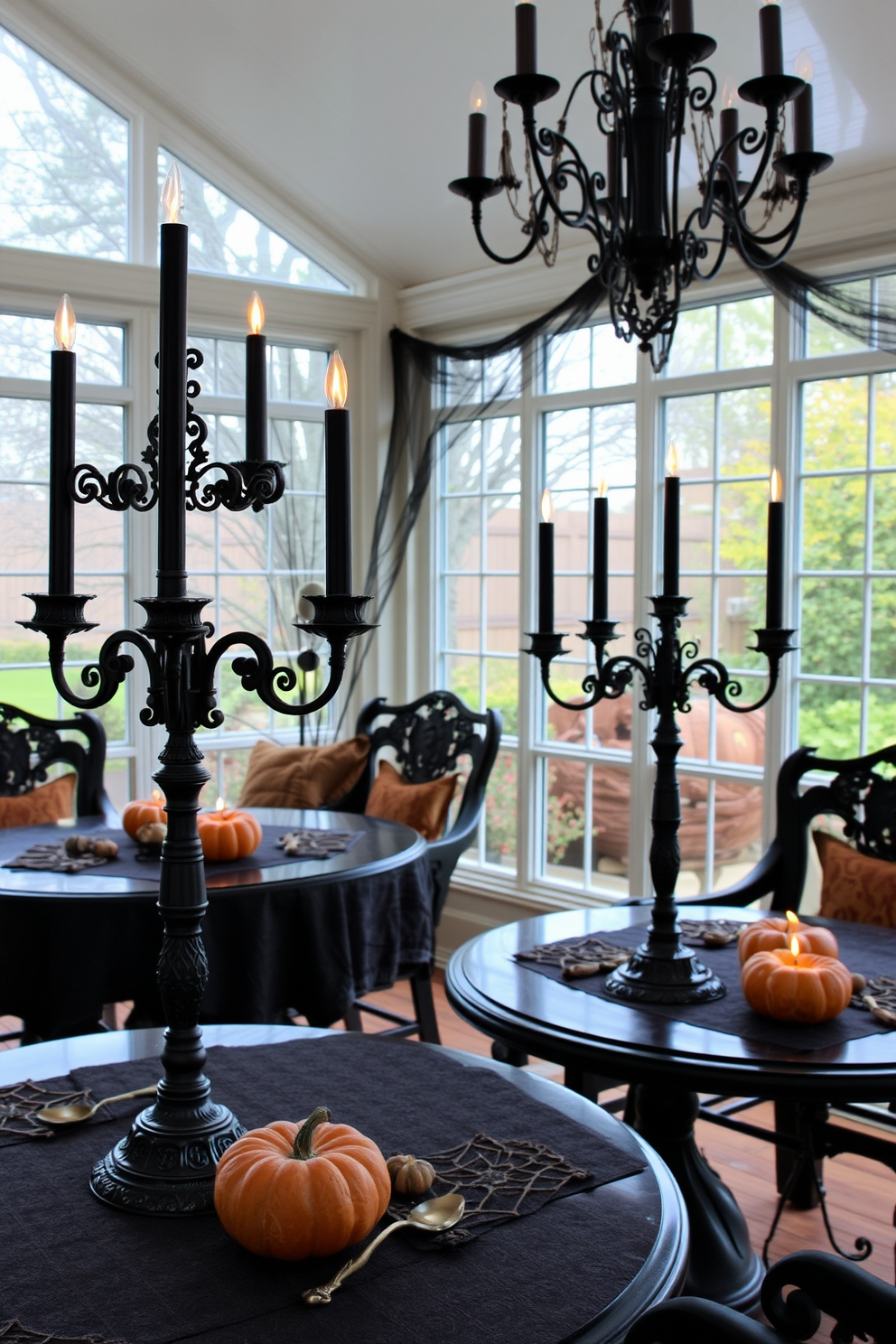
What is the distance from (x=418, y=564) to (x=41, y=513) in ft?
5.04

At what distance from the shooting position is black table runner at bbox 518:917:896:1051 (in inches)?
71.5

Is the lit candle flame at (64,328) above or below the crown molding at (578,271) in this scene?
below

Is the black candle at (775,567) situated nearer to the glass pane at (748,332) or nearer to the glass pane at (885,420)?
the glass pane at (885,420)

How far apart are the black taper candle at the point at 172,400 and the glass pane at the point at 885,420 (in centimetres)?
285

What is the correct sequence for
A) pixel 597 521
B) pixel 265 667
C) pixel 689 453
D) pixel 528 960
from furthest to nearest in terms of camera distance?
pixel 689 453 < pixel 528 960 < pixel 597 521 < pixel 265 667

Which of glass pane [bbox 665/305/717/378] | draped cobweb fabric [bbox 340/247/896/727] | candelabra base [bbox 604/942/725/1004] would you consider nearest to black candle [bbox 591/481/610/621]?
candelabra base [bbox 604/942/725/1004]

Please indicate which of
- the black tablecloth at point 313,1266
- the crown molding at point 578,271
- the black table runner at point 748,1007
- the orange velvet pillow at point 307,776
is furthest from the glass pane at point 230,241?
the black tablecloth at point 313,1266

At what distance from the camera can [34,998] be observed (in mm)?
2605

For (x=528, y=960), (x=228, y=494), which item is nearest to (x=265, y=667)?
(x=228, y=494)

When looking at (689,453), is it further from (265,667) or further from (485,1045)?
(265,667)

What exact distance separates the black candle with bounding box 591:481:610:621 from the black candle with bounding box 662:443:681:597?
3.9 inches

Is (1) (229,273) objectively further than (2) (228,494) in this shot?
Yes

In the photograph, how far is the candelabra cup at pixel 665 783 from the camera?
1.95 meters

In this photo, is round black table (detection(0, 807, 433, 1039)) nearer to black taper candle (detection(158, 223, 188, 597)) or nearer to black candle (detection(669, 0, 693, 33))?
black taper candle (detection(158, 223, 188, 597))
